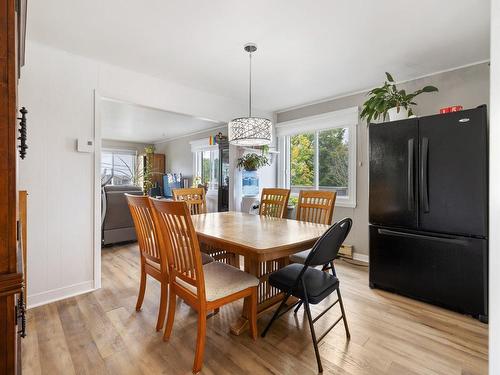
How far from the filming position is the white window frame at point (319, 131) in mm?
3783

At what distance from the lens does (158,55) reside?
268cm

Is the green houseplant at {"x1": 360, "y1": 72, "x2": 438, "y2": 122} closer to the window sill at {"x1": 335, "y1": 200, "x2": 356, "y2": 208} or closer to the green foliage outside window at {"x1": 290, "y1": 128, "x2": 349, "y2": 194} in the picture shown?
the green foliage outside window at {"x1": 290, "y1": 128, "x2": 349, "y2": 194}

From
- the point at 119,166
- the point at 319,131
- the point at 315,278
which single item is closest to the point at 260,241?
the point at 315,278

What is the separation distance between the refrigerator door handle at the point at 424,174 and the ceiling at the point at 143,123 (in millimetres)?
2869

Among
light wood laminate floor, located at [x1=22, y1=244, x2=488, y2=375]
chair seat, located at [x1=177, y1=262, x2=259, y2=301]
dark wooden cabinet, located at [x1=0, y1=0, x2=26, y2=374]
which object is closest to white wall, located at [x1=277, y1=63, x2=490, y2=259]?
light wood laminate floor, located at [x1=22, y1=244, x2=488, y2=375]

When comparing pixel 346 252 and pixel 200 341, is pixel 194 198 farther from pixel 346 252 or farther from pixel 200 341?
pixel 346 252

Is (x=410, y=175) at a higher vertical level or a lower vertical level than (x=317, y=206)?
higher

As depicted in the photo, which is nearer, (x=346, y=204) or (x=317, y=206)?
(x=317, y=206)

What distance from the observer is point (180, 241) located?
1635 millimetres

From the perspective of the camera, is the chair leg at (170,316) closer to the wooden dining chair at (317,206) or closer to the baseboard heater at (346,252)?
the wooden dining chair at (317,206)

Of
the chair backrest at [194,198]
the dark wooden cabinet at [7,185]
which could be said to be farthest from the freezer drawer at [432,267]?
the dark wooden cabinet at [7,185]

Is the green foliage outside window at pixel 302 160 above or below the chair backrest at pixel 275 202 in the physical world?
above

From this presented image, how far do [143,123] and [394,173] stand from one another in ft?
16.9

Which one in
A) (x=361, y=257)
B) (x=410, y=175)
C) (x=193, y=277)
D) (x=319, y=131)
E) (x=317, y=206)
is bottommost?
(x=361, y=257)
